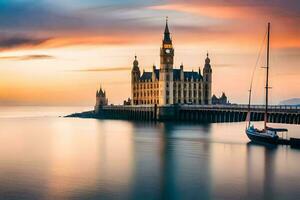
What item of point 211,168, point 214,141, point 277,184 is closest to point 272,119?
point 214,141

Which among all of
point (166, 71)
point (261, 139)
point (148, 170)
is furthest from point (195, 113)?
point (148, 170)

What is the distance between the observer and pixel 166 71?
19525 centimetres

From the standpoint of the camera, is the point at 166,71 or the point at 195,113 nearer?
the point at 195,113

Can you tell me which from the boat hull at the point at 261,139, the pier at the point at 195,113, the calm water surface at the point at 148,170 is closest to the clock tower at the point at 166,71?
the pier at the point at 195,113

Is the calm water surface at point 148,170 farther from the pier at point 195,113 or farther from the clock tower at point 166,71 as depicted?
the clock tower at point 166,71

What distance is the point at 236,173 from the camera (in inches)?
2387

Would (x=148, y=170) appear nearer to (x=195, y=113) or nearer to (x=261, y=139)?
(x=261, y=139)

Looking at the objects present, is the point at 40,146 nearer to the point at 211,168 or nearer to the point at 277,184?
the point at 211,168

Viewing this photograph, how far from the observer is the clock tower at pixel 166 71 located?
632 feet

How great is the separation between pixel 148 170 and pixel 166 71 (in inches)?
5264

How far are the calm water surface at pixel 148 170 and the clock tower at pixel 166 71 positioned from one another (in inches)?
3740

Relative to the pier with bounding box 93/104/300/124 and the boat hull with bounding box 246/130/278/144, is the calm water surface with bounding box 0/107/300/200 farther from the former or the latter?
the pier with bounding box 93/104/300/124

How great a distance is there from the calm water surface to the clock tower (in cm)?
9500

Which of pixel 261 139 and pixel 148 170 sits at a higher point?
pixel 261 139
